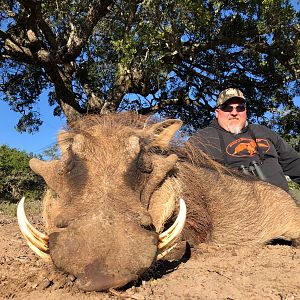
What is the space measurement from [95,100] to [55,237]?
10.5 metres

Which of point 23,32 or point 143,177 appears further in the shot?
point 23,32

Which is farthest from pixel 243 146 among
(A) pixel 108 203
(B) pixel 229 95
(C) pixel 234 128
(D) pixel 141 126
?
(A) pixel 108 203

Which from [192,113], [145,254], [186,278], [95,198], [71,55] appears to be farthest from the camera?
[192,113]

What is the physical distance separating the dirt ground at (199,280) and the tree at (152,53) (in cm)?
634

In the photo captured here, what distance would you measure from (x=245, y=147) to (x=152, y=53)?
19.2 ft

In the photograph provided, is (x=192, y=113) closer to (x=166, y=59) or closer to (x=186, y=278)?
(x=166, y=59)

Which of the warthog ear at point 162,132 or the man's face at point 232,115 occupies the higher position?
the man's face at point 232,115

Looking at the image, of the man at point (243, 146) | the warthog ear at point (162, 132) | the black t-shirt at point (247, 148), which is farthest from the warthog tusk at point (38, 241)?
the black t-shirt at point (247, 148)

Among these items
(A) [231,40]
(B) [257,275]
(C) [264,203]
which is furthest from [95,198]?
(A) [231,40]

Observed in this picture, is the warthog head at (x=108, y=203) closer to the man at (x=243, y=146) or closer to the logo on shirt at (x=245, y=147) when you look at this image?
the man at (x=243, y=146)

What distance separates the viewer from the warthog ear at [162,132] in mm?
2848

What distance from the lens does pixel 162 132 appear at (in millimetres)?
2904

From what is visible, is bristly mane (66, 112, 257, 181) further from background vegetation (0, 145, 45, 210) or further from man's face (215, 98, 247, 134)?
background vegetation (0, 145, 45, 210)

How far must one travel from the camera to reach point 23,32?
1202 centimetres
